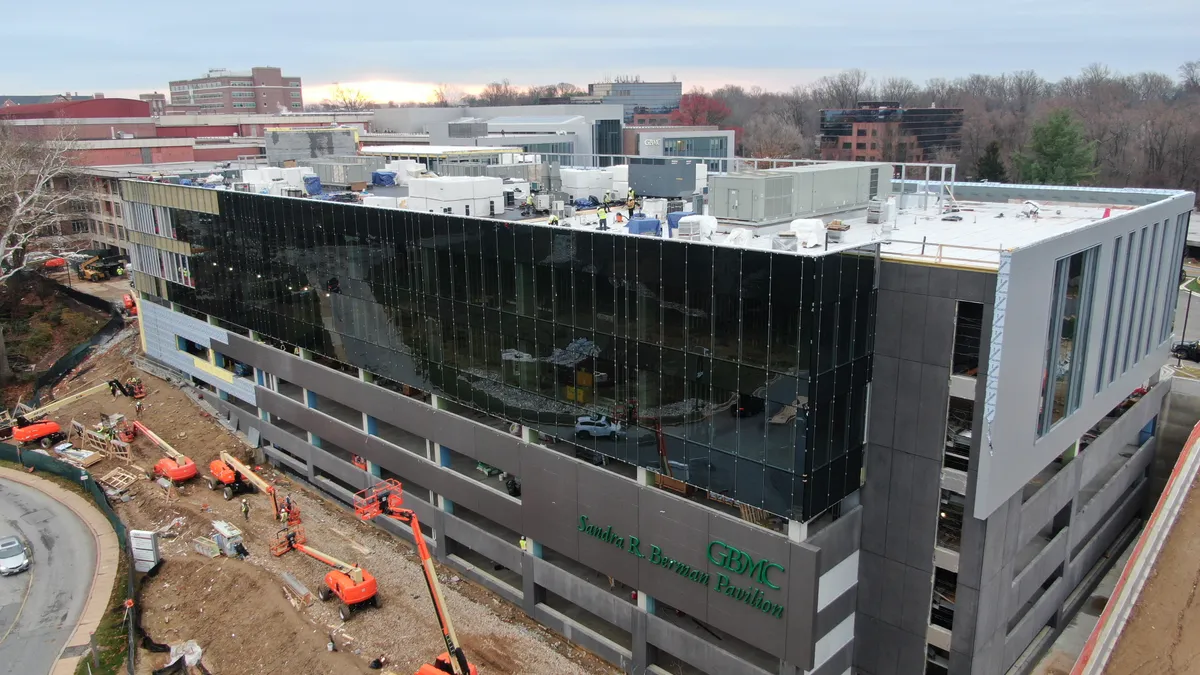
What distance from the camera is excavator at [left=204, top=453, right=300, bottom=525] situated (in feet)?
144

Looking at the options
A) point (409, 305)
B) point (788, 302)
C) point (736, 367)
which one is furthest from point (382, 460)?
point (788, 302)

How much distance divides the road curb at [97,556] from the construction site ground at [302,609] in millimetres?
1380

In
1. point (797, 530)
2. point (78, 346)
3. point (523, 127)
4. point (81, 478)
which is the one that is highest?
point (523, 127)

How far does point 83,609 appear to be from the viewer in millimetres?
35125

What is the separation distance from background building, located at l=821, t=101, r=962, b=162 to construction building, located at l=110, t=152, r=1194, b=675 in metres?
86.1

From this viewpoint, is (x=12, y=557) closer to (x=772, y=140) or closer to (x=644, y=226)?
(x=644, y=226)

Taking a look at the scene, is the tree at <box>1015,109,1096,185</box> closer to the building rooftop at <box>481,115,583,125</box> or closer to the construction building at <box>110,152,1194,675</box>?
the building rooftop at <box>481,115,583,125</box>

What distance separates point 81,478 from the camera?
4634 centimetres

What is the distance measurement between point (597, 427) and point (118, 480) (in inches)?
1277

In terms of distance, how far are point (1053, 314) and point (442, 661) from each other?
2225 centimetres

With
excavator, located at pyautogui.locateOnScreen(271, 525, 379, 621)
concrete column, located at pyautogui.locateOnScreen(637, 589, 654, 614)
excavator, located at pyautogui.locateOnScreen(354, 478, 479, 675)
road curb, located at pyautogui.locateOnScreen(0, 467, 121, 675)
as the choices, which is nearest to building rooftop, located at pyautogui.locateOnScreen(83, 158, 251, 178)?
road curb, located at pyautogui.locateOnScreen(0, 467, 121, 675)

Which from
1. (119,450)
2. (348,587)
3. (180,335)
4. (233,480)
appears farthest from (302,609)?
(180,335)

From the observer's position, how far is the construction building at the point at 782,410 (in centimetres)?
2331

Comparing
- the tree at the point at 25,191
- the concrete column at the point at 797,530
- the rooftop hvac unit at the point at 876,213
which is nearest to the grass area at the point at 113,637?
the concrete column at the point at 797,530
